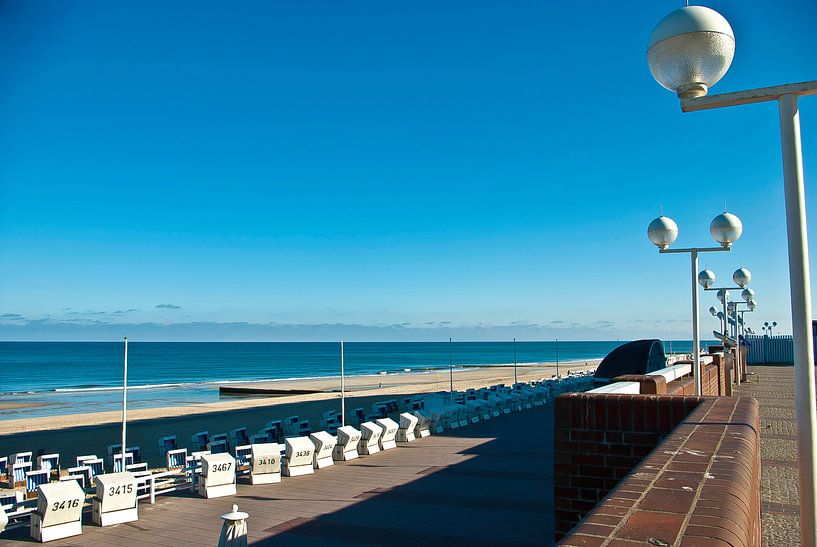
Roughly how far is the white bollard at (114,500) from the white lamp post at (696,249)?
728 cm

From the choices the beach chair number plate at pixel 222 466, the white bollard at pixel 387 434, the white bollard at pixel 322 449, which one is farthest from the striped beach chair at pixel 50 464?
the white bollard at pixel 387 434

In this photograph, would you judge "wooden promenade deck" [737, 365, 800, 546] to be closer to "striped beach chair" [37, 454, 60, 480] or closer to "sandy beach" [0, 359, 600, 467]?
"striped beach chair" [37, 454, 60, 480]

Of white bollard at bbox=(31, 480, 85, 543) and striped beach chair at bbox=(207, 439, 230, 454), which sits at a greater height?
white bollard at bbox=(31, 480, 85, 543)

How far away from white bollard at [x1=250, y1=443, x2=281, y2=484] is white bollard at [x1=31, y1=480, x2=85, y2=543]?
302 centimetres

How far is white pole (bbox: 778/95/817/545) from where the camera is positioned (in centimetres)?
304

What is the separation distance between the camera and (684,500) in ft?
6.76

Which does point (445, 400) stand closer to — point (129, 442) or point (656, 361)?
point (656, 361)

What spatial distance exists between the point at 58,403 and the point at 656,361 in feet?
108

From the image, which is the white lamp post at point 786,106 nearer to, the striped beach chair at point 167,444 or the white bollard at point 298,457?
the white bollard at point 298,457

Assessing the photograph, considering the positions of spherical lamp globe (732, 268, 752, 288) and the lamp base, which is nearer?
the lamp base

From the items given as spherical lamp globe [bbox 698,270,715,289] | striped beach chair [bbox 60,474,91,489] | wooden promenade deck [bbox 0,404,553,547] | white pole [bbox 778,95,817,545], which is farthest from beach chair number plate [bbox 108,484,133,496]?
spherical lamp globe [bbox 698,270,715,289]

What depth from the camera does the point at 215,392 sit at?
47.0 meters

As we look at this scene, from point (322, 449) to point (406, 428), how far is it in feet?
10.6

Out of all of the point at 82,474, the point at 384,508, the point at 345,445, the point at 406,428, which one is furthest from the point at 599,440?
the point at 406,428
